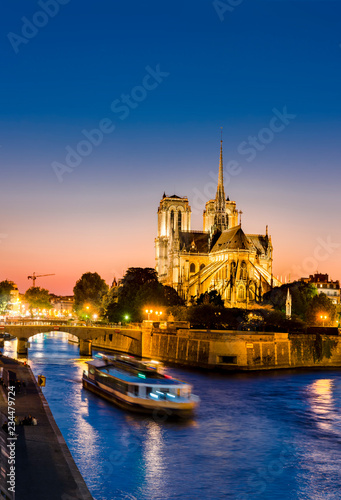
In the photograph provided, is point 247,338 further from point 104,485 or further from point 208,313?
point 104,485

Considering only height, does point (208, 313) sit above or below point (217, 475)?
above

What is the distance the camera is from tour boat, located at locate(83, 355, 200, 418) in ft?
126

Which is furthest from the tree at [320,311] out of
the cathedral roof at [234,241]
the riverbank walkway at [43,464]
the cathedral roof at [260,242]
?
the riverbank walkway at [43,464]

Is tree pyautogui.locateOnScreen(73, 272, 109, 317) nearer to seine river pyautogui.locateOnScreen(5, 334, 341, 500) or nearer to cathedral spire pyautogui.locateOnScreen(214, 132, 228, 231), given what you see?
cathedral spire pyautogui.locateOnScreen(214, 132, 228, 231)

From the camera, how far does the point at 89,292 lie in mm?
148875

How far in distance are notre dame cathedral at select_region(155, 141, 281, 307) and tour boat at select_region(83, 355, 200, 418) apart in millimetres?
68291

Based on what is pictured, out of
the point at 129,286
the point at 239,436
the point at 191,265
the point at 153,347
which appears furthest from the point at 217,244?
the point at 239,436

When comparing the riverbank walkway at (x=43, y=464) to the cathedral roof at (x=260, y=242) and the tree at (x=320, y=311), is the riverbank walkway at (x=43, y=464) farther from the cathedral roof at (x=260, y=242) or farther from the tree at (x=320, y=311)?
the cathedral roof at (x=260, y=242)

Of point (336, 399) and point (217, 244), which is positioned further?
point (217, 244)

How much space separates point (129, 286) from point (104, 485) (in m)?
82.9

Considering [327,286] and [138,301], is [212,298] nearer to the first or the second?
[138,301]

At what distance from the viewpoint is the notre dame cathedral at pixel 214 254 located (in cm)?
11594

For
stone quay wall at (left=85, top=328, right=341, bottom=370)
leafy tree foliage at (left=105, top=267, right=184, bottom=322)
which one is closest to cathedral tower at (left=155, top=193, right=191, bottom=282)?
leafy tree foliage at (left=105, top=267, right=184, bottom=322)

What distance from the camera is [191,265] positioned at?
138875mm
